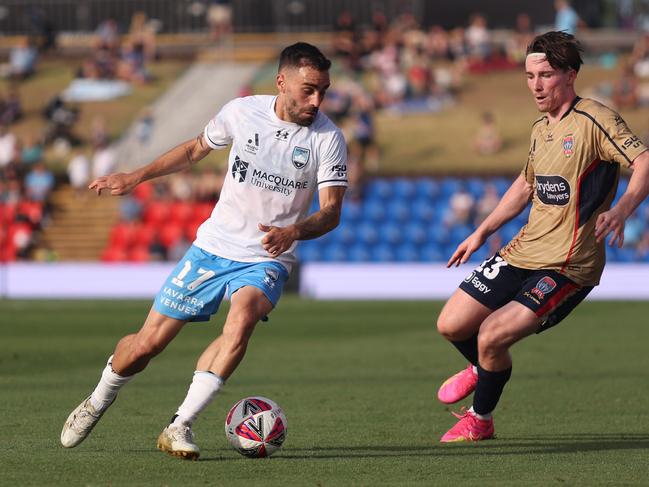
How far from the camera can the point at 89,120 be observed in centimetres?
3591

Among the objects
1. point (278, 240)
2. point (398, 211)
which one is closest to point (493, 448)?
point (278, 240)

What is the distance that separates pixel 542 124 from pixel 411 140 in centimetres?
2484

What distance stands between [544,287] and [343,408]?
263 centimetres

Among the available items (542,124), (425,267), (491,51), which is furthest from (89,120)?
(542,124)

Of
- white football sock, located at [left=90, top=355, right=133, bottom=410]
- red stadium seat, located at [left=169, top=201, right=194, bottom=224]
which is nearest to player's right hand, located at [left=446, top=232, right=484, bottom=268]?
white football sock, located at [left=90, top=355, right=133, bottom=410]

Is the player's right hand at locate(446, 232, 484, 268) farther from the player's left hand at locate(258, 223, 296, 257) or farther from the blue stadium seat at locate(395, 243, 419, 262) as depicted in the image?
the blue stadium seat at locate(395, 243, 419, 262)

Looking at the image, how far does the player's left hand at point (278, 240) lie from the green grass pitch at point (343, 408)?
1200 millimetres

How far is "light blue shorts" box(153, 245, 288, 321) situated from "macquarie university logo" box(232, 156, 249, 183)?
1.55 ft

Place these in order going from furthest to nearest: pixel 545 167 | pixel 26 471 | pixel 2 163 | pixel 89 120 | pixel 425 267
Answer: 1. pixel 89 120
2. pixel 2 163
3. pixel 425 267
4. pixel 545 167
5. pixel 26 471

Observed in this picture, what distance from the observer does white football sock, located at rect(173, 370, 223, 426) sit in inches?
276

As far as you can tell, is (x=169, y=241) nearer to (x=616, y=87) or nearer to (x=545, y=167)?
(x=616, y=87)

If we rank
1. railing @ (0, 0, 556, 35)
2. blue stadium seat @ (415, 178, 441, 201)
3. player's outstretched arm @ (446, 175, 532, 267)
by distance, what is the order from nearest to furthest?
1. player's outstretched arm @ (446, 175, 532, 267)
2. blue stadium seat @ (415, 178, 441, 201)
3. railing @ (0, 0, 556, 35)

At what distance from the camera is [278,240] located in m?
6.98

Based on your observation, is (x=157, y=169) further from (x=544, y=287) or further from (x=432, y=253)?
(x=432, y=253)
